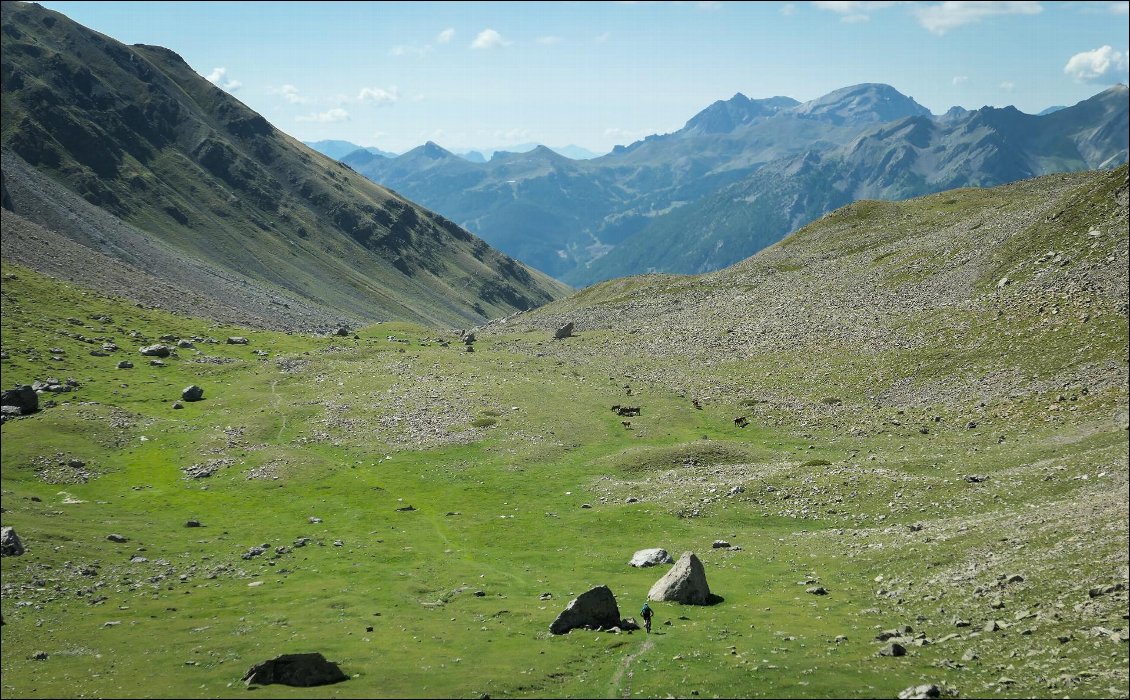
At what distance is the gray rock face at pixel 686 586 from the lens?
48688 mm

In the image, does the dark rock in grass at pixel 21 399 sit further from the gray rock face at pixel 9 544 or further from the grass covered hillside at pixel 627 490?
the gray rock face at pixel 9 544

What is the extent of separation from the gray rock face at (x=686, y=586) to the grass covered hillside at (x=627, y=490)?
117 cm

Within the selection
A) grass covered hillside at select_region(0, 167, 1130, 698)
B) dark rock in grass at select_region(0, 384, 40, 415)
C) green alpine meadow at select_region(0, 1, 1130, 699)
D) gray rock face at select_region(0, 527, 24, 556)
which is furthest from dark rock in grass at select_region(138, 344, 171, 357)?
gray rock face at select_region(0, 527, 24, 556)

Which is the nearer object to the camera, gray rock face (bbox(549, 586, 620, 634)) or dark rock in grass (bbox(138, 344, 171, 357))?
gray rock face (bbox(549, 586, 620, 634))

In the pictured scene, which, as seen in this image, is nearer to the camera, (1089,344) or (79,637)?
(79,637)

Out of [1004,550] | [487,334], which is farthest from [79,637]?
[487,334]

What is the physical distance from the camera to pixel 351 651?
44.2m

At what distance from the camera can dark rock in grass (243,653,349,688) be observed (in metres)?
39.9

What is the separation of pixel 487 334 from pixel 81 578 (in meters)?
107

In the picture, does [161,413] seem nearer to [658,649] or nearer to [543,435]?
[543,435]

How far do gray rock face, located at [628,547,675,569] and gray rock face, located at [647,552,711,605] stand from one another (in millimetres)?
6541

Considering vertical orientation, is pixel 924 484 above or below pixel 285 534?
above

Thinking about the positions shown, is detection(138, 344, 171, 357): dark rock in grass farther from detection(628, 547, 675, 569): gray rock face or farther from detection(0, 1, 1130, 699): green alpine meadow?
detection(628, 547, 675, 569): gray rock face

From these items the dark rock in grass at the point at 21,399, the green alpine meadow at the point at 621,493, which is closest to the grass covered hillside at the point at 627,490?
the green alpine meadow at the point at 621,493
